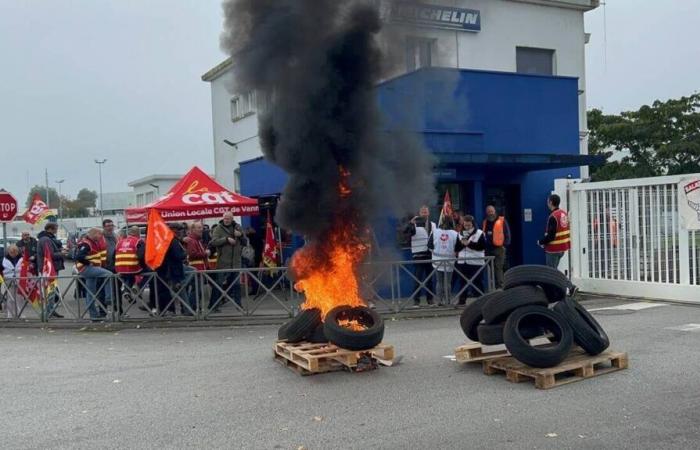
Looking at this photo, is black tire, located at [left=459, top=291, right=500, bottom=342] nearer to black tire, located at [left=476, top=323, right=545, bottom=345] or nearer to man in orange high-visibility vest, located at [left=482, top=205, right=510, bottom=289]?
black tire, located at [left=476, top=323, right=545, bottom=345]

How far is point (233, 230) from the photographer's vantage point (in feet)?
40.1

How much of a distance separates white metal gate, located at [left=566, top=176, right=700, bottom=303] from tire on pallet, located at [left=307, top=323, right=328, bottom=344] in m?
6.93

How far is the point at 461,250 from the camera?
11297 mm

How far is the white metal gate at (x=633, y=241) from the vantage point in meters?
10.8

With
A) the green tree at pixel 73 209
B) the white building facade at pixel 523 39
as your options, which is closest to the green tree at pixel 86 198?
the green tree at pixel 73 209

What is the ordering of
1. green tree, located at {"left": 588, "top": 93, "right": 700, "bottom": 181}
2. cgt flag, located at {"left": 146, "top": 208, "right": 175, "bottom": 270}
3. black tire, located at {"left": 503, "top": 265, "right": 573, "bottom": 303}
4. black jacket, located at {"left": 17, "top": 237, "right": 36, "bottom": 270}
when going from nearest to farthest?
black tire, located at {"left": 503, "top": 265, "right": 573, "bottom": 303}, cgt flag, located at {"left": 146, "top": 208, "right": 175, "bottom": 270}, black jacket, located at {"left": 17, "top": 237, "right": 36, "bottom": 270}, green tree, located at {"left": 588, "top": 93, "right": 700, "bottom": 181}

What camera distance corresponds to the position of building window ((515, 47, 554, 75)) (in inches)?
785

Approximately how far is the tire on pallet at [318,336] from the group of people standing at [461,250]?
12.2 feet

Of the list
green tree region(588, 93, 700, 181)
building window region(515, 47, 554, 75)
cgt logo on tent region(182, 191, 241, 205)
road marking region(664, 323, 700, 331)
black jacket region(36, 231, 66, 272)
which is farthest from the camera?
green tree region(588, 93, 700, 181)

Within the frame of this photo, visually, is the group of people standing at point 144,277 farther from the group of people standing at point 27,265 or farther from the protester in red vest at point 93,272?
the group of people standing at point 27,265

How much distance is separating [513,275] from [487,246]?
503 centimetres

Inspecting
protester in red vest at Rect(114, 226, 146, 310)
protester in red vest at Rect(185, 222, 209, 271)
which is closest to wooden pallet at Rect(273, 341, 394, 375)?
protester in red vest at Rect(114, 226, 146, 310)

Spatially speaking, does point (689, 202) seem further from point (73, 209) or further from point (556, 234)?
point (73, 209)

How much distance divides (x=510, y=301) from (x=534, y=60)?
15700 mm
